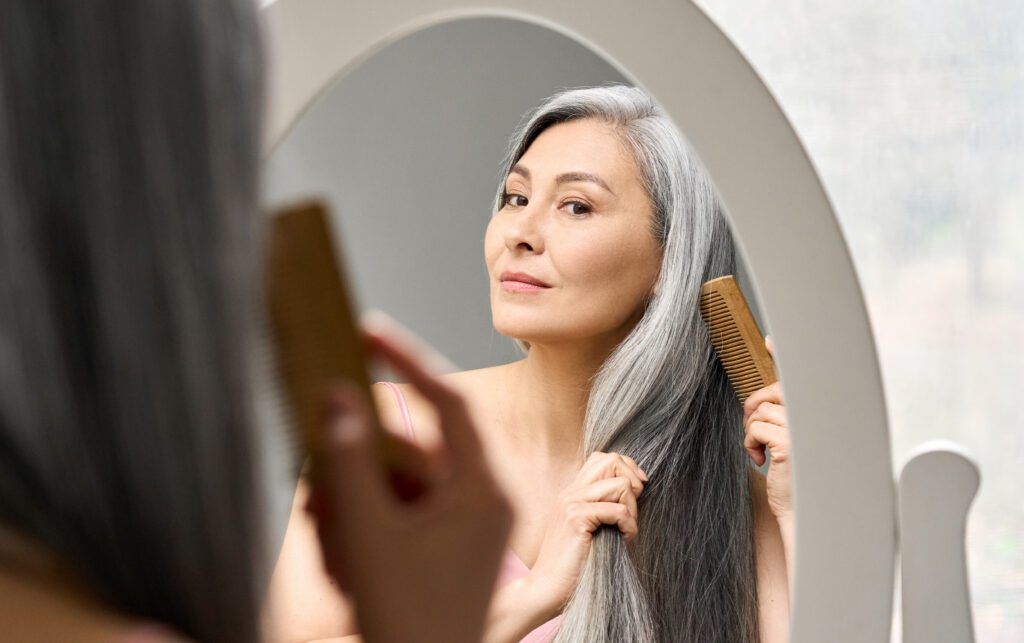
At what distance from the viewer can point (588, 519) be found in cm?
50

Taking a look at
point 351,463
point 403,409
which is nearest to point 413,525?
point 351,463

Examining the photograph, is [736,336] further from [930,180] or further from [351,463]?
[930,180]

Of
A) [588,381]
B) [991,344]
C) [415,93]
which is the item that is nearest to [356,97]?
[415,93]

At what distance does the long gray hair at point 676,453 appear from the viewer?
0.50 meters

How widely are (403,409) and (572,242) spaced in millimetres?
114

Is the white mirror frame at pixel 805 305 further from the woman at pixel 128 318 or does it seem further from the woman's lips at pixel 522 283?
the woman at pixel 128 318

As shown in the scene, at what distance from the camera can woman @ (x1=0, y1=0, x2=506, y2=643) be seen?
23cm

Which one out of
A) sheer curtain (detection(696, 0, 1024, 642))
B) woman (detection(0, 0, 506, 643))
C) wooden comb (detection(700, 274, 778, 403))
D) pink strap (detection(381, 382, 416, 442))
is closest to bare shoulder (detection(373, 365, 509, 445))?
pink strap (detection(381, 382, 416, 442))

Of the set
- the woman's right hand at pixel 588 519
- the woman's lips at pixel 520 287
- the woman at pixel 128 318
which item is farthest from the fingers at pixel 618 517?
the woman at pixel 128 318

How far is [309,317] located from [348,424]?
62 millimetres

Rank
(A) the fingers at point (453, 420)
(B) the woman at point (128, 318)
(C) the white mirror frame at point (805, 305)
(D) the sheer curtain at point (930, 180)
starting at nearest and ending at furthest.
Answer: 1. (B) the woman at point (128, 318)
2. (A) the fingers at point (453, 420)
3. (C) the white mirror frame at point (805, 305)
4. (D) the sheer curtain at point (930, 180)

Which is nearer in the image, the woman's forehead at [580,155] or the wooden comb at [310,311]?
the wooden comb at [310,311]

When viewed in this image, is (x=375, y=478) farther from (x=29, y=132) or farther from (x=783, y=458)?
(x=783, y=458)

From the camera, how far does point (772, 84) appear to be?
776 mm
